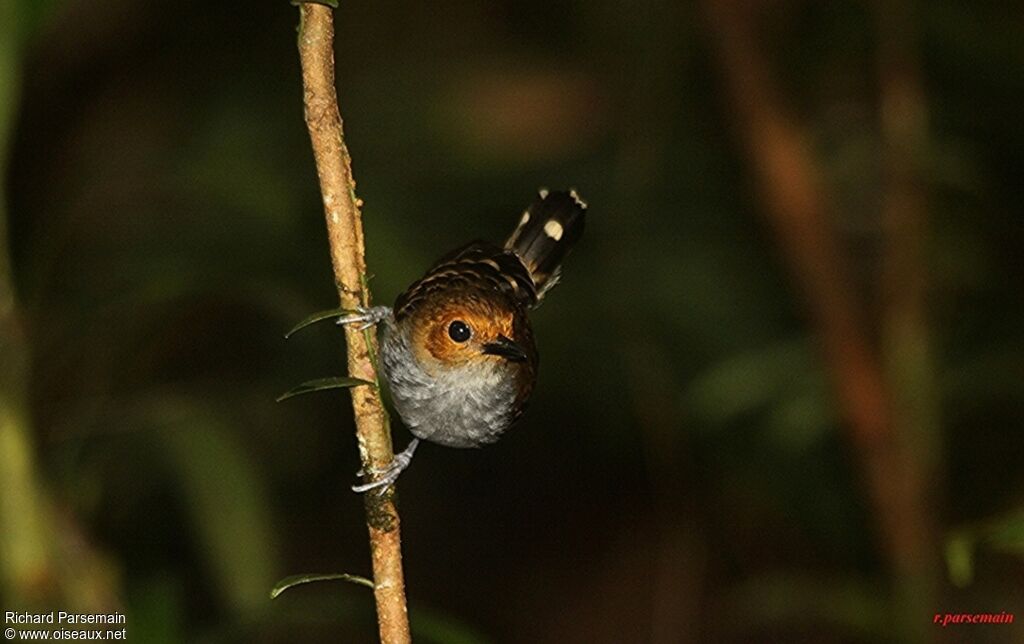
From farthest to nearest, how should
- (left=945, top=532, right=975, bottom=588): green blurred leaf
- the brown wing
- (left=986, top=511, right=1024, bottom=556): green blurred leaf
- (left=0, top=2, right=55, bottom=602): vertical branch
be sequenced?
the brown wing < (left=0, top=2, right=55, bottom=602): vertical branch < (left=945, top=532, right=975, bottom=588): green blurred leaf < (left=986, top=511, right=1024, bottom=556): green blurred leaf

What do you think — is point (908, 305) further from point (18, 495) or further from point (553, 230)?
point (18, 495)

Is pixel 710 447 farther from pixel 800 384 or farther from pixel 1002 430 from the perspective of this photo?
pixel 1002 430

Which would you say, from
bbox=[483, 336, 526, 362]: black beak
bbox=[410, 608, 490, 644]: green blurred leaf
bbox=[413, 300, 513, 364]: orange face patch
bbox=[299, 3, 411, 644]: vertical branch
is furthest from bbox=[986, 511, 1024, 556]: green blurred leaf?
→ bbox=[413, 300, 513, 364]: orange face patch

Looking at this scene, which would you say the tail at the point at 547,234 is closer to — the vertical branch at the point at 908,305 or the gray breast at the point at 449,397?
the gray breast at the point at 449,397

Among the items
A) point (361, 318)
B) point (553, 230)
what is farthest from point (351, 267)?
point (553, 230)

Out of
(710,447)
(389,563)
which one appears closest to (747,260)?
(710,447)

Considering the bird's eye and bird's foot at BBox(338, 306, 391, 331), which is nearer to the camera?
bird's foot at BBox(338, 306, 391, 331)

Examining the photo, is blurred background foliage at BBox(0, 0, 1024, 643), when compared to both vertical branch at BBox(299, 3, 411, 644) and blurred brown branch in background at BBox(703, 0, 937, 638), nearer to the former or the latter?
blurred brown branch in background at BBox(703, 0, 937, 638)
